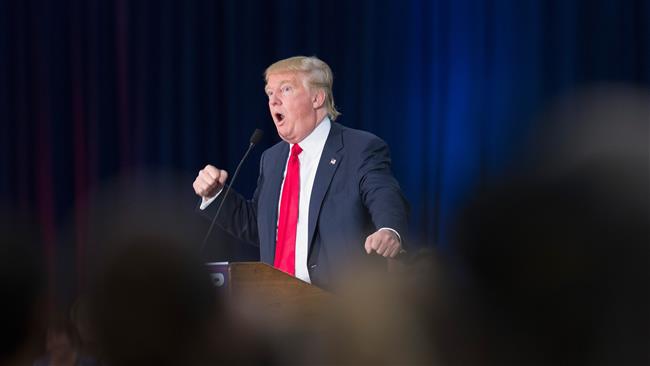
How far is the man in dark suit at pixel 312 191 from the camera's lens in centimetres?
264

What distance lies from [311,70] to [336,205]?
1.80 feet

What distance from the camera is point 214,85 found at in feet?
14.7

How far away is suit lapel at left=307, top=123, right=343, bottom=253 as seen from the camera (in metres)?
2.70
